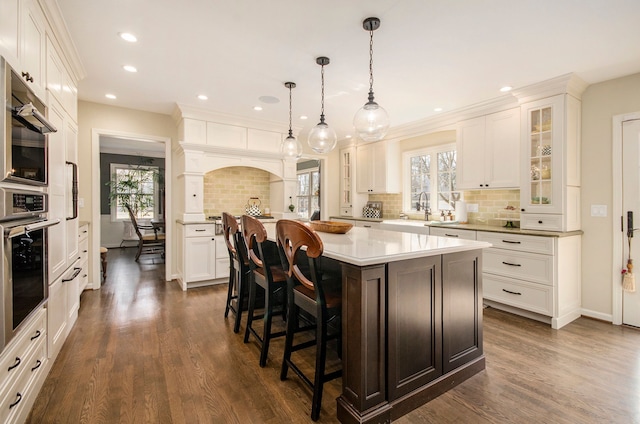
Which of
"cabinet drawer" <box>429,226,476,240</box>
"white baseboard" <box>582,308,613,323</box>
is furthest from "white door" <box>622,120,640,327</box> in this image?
"cabinet drawer" <box>429,226,476,240</box>

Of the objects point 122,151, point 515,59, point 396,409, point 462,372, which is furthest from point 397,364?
point 122,151

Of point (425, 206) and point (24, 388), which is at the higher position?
point (425, 206)

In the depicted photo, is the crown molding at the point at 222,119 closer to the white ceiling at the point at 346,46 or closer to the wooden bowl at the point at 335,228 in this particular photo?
the white ceiling at the point at 346,46

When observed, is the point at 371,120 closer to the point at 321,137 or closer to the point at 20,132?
the point at 321,137

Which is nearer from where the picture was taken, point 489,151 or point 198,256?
point 489,151

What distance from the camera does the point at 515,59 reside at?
2840 millimetres

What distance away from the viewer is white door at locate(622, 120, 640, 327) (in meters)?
3.07

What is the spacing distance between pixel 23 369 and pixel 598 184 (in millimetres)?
4919

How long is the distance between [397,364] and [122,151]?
862 centimetres

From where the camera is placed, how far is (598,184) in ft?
10.8

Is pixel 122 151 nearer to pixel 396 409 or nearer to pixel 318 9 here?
pixel 318 9

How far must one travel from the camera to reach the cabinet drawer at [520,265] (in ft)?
10.5

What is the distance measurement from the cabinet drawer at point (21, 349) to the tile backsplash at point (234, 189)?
10.8 feet

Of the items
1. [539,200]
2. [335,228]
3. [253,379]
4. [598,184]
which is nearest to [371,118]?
[335,228]
